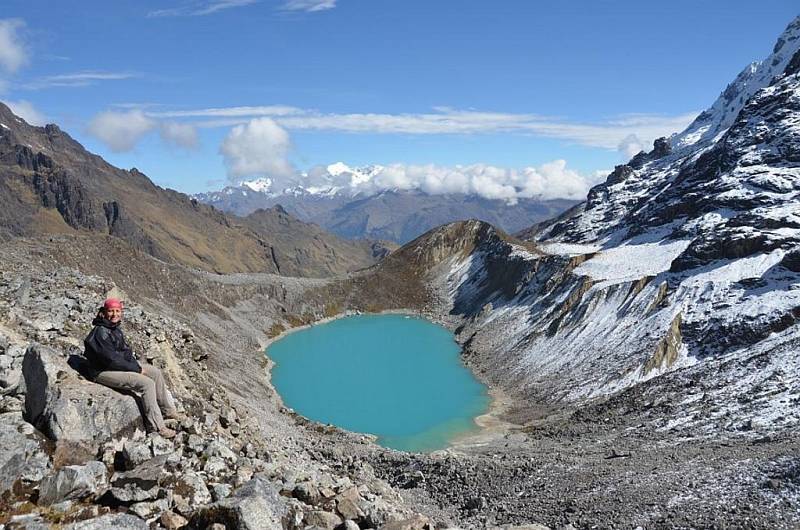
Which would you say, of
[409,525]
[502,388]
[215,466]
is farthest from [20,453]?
[502,388]

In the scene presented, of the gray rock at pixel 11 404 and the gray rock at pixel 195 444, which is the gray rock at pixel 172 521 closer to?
the gray rock at pixel 195 444

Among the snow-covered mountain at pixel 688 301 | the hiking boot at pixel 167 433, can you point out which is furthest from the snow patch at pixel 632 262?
the hiking boot at pixel 167 433

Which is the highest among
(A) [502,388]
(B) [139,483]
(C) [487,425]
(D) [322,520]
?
(B) [139,483]

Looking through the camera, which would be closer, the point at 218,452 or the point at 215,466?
the point at 215,466

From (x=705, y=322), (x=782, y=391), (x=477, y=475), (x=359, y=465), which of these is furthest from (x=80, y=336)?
(x=705, y=322)

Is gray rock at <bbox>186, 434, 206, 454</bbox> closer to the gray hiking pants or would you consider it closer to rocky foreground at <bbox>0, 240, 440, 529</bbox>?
rocky foreground at <bbox>0, 240, 440, 529</bbox>

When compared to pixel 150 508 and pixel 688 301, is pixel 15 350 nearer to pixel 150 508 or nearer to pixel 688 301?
pixel 150 508
